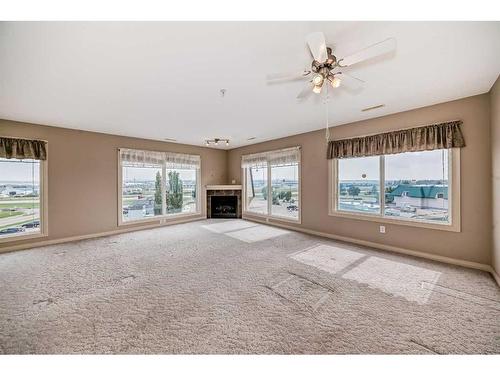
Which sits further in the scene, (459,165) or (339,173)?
(339,173)

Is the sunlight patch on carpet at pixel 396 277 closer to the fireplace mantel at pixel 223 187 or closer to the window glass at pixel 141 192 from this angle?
the fireplace mantel at pixel 223 187

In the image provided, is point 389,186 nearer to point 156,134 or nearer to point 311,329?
point 311,329

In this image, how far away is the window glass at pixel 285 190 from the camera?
210 inches

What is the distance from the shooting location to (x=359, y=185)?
4.19 m

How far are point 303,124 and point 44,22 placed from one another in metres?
3.85

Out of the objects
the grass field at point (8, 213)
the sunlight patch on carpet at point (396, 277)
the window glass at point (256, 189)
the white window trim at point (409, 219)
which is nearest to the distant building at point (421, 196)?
the white window trim at point (409, 219)

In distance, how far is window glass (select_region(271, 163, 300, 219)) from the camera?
5.32 m

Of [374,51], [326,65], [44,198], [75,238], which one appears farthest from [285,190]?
Result: [44,198]

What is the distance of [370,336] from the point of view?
1.61 m

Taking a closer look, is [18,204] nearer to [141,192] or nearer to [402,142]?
[141,192]

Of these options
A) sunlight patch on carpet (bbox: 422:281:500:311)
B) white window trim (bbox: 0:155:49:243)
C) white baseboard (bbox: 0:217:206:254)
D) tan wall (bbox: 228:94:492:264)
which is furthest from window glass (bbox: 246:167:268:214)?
white window trim (bbox: 0:155:49:243)

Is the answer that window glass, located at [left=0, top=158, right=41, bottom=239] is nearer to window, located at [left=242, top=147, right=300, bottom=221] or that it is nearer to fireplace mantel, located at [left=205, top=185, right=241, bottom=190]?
fireplace mantel, located at [left=205, top=185, right=241, bottom=190]

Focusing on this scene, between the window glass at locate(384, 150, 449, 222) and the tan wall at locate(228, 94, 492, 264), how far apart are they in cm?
23

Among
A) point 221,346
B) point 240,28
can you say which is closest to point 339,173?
point 240,28
